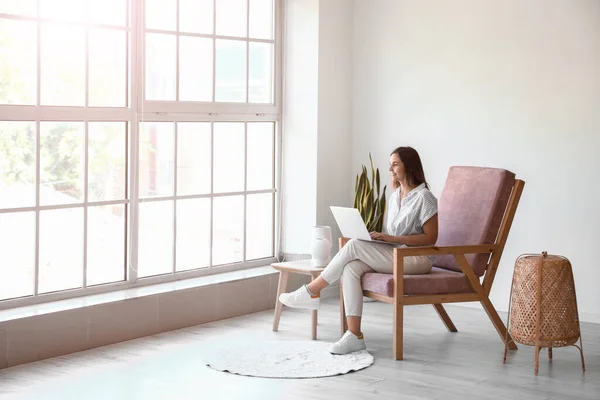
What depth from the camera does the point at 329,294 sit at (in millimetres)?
6883

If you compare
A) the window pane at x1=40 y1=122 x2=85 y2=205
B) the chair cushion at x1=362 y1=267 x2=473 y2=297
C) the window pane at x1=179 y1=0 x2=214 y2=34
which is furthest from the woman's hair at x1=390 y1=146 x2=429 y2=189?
the window pane at x1=40 y1=122 x2=85 y2=205

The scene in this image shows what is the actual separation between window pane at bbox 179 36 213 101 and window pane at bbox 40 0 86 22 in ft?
2.80

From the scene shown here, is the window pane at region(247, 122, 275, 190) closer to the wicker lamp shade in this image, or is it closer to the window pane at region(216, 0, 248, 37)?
the window pane at region(216, 0, 248, 37)

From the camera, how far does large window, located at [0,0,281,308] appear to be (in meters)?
5.11

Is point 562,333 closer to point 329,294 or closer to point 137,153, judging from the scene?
point 329,294

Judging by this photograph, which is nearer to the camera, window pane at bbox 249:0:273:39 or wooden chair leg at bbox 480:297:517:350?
wooden chair leg at bbox 480:297:517:350

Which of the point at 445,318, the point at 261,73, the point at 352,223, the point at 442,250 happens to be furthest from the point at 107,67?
the point at 445,318

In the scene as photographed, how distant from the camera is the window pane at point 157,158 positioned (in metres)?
5.86

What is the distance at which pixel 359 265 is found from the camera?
17.0 ft

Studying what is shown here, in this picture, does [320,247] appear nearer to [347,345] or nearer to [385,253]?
[385,253]

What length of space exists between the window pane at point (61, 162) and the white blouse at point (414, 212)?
1.91 metres

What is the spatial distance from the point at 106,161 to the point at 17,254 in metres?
0.85

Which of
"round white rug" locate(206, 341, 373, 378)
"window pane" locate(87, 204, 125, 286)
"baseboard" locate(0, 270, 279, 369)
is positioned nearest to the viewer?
"round white rug" locate(206, 341, 373, 378)

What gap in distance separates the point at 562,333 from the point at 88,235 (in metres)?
2.82
